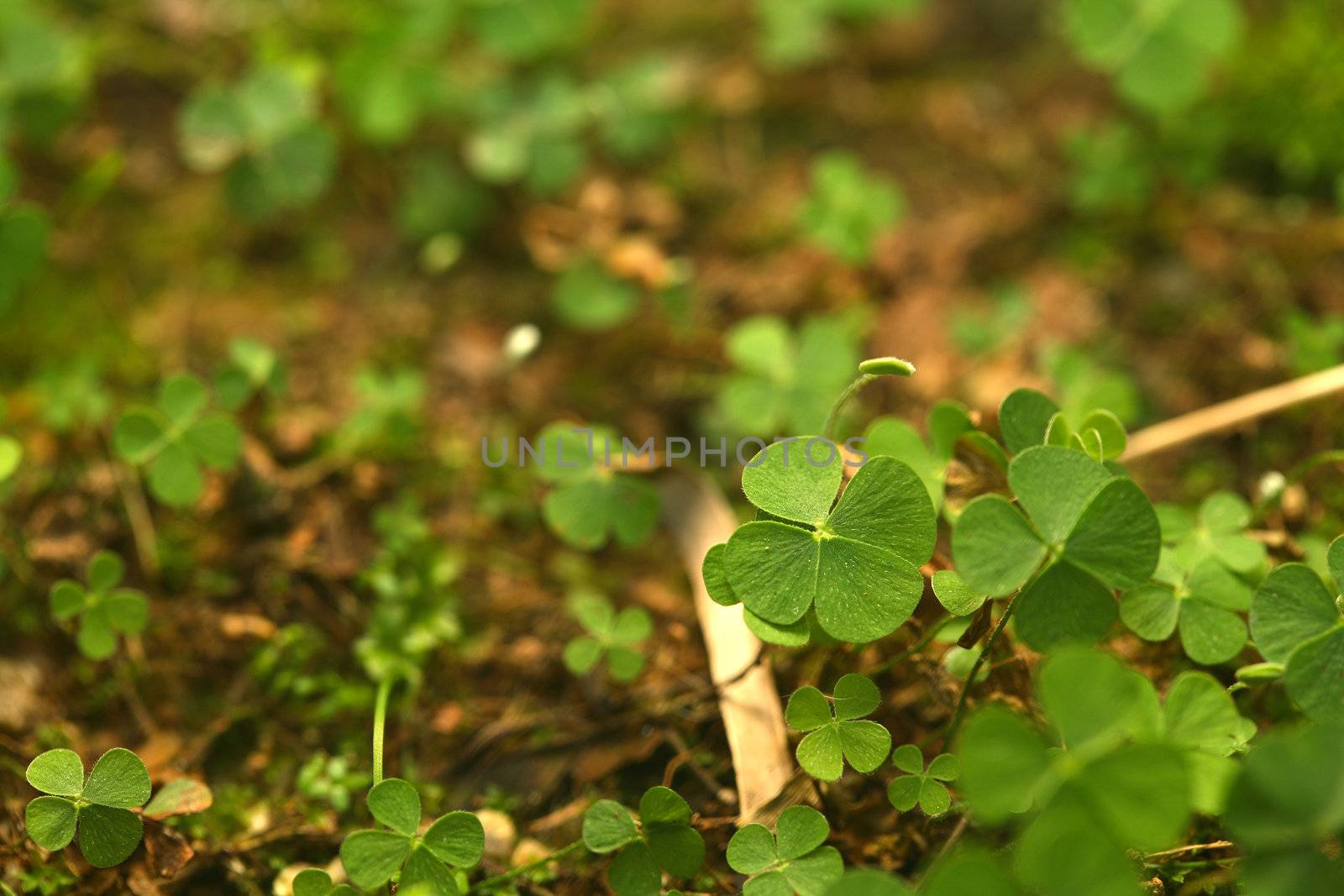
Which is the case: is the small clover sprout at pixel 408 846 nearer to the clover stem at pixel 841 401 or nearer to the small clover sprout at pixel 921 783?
the small clover sprout at pixel 921 783

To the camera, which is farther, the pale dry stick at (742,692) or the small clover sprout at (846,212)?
the small clover sprout at (846,212)

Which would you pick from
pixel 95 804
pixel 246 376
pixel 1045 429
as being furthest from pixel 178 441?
pixel 1045 429

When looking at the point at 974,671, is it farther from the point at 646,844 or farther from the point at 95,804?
the point at 95,804

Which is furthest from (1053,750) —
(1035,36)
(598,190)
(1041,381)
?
(1035,36)

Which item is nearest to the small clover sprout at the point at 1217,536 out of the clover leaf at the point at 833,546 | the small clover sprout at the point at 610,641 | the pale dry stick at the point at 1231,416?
the pale dry stick at the point at 1231,416

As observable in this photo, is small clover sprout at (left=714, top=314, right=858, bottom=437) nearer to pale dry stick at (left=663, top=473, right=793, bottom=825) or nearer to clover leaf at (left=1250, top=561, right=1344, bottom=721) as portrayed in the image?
pale dry stick at (left=663, top=473, right=793, bottom=825)

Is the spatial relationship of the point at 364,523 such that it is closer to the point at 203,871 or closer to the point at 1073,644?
the point at 203,871
